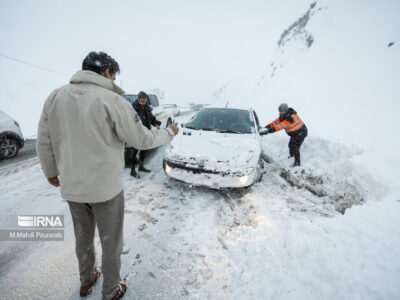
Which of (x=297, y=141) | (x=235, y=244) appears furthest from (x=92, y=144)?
(x=297, y=141)

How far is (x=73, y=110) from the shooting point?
1213 mm

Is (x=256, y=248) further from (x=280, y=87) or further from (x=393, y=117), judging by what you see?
(x=280, y=87)

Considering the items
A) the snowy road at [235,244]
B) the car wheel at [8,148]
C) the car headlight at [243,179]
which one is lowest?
the car wheel at [8,148]

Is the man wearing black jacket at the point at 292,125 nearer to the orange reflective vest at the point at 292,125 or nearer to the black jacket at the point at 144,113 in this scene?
the orange reflective vest at the point at 292,125

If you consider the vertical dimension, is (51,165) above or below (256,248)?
above

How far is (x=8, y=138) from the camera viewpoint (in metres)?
5.20

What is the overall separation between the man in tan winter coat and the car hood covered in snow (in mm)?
1607

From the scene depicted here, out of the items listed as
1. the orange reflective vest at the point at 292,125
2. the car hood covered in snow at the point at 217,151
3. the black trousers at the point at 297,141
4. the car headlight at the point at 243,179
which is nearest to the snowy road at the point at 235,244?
the car headlight at the point at 243,179

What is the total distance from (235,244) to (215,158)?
4.30ft

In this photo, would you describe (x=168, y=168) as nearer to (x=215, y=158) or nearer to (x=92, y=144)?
(x=215, y=158)

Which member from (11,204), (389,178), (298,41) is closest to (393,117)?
(389,178)

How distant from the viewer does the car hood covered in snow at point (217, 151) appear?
9.93 feet

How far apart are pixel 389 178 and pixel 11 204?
266 inches

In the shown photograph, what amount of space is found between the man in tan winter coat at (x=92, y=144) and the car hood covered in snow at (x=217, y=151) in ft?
5.27
